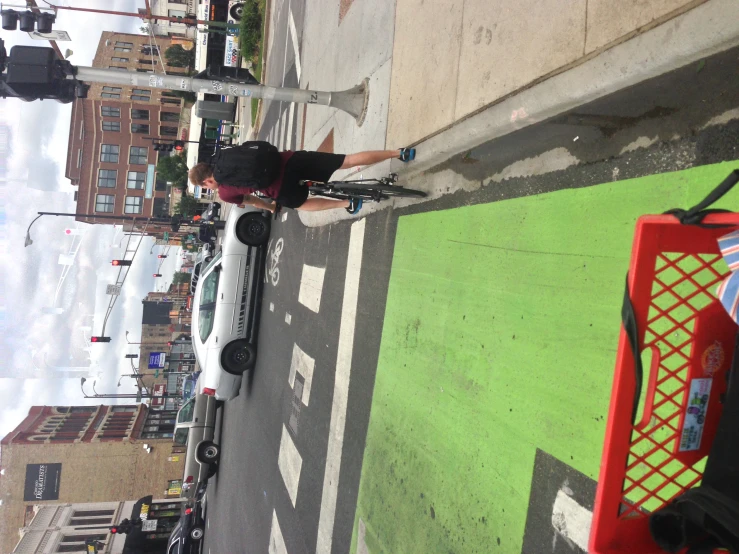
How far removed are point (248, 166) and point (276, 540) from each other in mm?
5928

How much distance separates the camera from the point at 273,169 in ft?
16.9

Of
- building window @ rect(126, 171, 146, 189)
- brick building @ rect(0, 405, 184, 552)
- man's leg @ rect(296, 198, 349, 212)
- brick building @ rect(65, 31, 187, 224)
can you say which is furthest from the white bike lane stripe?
building window @ rect(126, 171, 146, 189)

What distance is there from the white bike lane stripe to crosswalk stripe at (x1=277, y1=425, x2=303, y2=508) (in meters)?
1.10

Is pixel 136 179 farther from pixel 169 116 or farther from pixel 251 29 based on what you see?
pixel 251 29

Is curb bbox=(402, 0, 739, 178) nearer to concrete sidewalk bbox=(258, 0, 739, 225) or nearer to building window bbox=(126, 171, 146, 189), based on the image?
concrete sidewalk bbox=(258, 0, 739, 225)

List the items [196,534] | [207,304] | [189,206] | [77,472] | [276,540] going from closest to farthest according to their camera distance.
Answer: [276,540]
[207,304]
[196,534]
[77,472]
[189,206]

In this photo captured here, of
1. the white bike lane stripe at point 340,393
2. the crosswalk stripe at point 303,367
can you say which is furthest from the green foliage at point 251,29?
the white bike lane stripe at point 340,393

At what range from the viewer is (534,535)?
3.01 m

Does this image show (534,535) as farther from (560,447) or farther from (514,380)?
(514,380)

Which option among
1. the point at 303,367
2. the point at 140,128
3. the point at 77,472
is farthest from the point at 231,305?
the point at 140,128

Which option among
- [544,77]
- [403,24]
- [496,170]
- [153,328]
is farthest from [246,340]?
[153,328]

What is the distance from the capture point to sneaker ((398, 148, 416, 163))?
4.83m

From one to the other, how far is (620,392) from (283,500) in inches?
281

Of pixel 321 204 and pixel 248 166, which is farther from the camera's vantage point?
pixel 321 204
